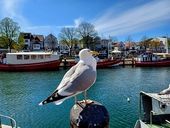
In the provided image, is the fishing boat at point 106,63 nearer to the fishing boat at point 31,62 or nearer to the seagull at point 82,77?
the fishing boat at point 31,62

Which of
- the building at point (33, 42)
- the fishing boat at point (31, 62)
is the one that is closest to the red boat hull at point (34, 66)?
the fishing boat at point (31, 62)

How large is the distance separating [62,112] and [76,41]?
290ft

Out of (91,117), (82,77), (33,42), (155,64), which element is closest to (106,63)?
(155,64)

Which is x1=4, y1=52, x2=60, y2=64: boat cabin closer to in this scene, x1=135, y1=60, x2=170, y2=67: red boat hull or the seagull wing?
x1=135, y1=60, x2=170, y2=67: red boat hull

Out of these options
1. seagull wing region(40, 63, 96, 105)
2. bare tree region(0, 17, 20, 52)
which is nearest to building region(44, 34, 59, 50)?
bare tree region(0, 17, 20, 52)

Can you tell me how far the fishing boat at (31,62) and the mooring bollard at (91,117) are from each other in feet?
208

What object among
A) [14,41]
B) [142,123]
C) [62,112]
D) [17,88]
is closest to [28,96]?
[17,88]

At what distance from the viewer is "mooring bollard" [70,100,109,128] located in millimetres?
2684

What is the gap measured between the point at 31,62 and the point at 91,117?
64654mm

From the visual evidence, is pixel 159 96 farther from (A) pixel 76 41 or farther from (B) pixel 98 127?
→ (A) pixel 76 41

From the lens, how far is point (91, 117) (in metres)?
2.74

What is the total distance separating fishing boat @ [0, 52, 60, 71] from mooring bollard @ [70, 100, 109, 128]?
63448 millimetres

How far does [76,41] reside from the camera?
4422 inches

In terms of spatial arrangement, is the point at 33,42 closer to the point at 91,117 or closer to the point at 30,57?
the point at 30,57
